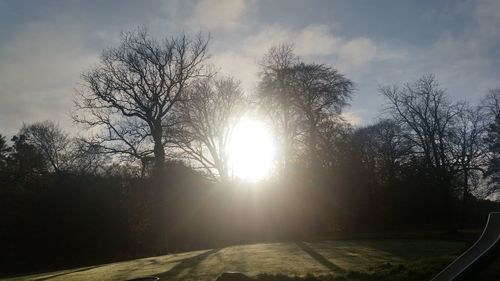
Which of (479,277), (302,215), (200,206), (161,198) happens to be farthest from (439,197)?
(479,277)

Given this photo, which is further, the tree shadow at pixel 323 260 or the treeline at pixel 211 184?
the treeline at pixel 211 184

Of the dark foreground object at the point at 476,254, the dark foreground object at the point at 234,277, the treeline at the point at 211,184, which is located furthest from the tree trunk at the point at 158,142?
the dark foreground object at the point at 476,254

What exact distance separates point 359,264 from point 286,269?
2586 millimetres

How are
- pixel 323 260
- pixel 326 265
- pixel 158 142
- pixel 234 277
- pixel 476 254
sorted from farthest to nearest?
pixel 158 142
pixel 323 260
pixel 326 265
pixel 234 277
pixel 476 254

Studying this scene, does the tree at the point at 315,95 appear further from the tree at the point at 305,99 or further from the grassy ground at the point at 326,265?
the grassy ground at the point at 326,265

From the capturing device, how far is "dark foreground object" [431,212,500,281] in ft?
39.6

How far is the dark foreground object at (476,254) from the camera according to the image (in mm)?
12055

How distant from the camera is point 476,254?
13.2m

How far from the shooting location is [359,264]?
16828 mm

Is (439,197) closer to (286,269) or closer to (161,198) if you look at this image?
(161,198)

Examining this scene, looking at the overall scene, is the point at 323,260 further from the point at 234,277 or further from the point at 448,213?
the point at 448,213

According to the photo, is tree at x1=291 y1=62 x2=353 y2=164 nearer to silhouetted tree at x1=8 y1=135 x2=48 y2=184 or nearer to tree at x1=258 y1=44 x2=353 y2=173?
tree at x1=258 y1=44 x2=353 y2=173

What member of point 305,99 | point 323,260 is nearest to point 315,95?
point 305,99

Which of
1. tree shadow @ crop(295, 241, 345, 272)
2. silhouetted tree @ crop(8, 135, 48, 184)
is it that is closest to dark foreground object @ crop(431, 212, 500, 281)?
tree shadow @ crop(295, 241, 345, 272)
